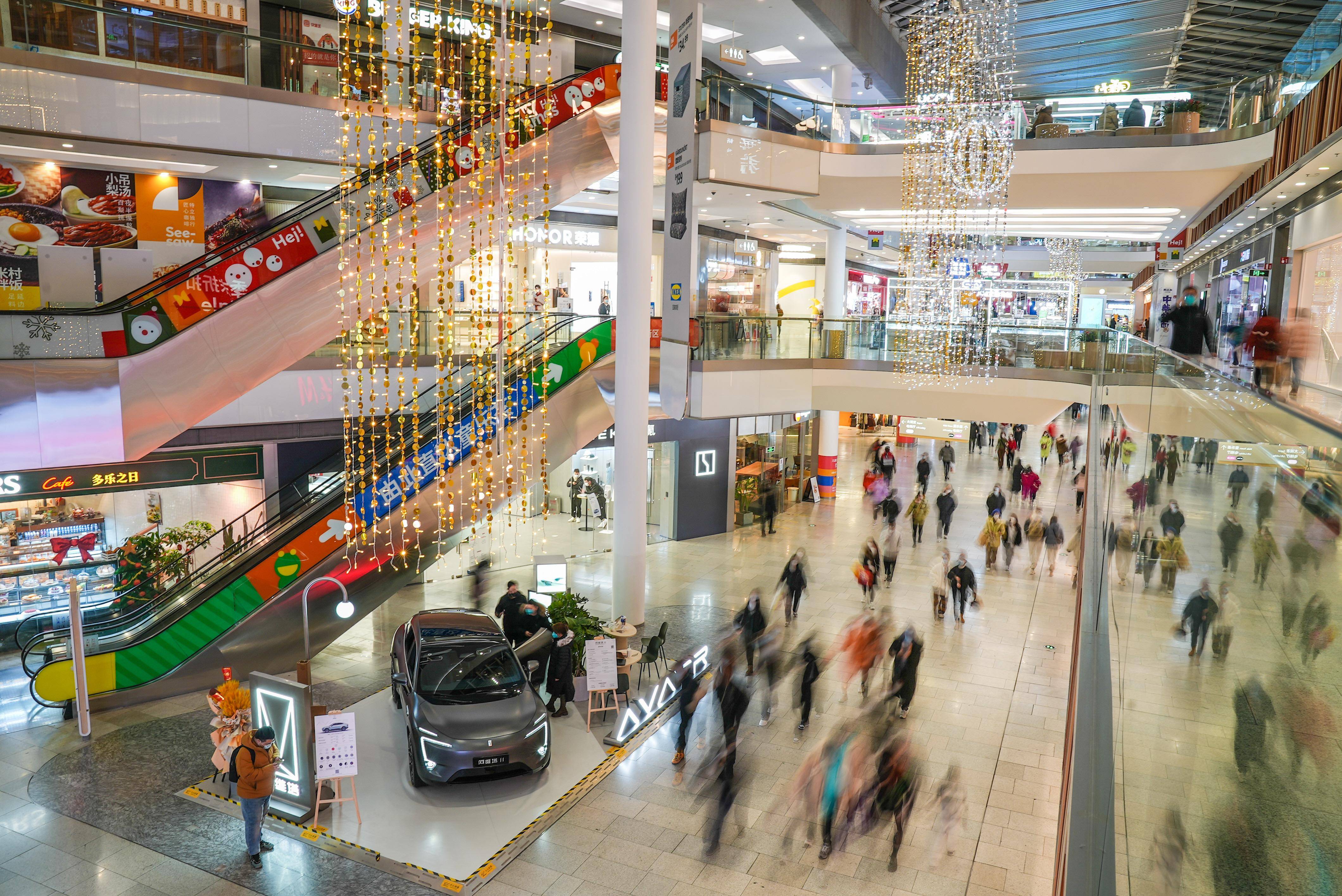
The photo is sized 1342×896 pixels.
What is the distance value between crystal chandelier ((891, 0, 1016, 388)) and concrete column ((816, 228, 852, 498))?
3.61 m

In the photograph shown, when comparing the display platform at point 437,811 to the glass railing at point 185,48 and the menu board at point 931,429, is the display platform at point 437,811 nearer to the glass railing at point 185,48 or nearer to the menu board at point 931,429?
the glass railing at point 185,48

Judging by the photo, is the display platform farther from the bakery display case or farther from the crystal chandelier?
the crystal chandelier

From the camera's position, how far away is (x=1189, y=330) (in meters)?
9.95

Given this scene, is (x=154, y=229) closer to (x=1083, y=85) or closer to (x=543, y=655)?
(x=543, y=655)

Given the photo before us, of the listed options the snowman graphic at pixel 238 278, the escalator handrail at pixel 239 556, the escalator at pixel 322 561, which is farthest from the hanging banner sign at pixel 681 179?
the snowman graphic at pixel 238 278

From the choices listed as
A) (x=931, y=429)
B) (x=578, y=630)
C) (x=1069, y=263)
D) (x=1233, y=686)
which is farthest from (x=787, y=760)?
(x=1069, y=263)

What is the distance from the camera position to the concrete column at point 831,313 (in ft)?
69.4

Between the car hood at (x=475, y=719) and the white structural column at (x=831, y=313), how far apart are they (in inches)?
550

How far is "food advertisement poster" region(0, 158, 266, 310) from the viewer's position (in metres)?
12.0

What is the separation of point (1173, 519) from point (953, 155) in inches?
470

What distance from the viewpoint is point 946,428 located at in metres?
28.3

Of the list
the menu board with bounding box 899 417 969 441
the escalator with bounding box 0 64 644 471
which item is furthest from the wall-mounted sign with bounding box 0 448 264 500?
the menu board with bounding box 899 417 969 441

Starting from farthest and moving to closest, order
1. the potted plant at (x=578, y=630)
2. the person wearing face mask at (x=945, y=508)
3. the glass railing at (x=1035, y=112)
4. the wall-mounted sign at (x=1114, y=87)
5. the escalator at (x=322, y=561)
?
the person wearing face mask at (x=945, y=508) → the wall-mounted sign at (x=1114, y=87) → the glass railing at (x=1035, y=112) → the potted plant at (x=578, y=630) → the escalator at (x=322, y=561)

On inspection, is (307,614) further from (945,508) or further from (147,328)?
(945,508)
